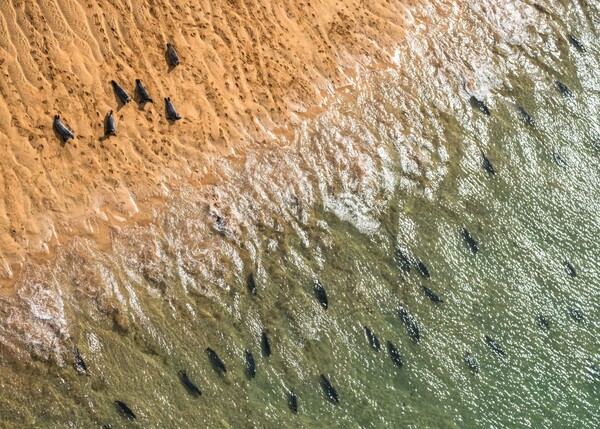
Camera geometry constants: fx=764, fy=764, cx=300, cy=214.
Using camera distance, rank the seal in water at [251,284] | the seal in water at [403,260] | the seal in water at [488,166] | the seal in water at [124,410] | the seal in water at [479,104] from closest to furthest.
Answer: the seal in water at [124,410] → the seal in water at [251,284] → the seal in water at [403,260] → the seal in water at [488,166] → the seal in water at [479,104]

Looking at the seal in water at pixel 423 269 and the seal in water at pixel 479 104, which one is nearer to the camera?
the seal in water at pixel 423 269

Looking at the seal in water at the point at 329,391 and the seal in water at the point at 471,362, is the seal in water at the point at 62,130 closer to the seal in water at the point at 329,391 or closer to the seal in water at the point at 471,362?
the seal in water at the point at 329,391

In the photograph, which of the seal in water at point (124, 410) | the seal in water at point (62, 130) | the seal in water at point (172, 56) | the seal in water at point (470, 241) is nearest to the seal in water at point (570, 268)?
the seal in water at point (470, 241)

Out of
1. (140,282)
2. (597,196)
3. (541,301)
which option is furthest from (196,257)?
(597,196)

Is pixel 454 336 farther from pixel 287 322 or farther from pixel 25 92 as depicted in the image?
pixel 25 92

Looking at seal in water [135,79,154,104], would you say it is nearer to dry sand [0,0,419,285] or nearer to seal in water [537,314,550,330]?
dry sand [0,0,419,285]

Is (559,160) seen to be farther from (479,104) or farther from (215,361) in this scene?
(215,361)
